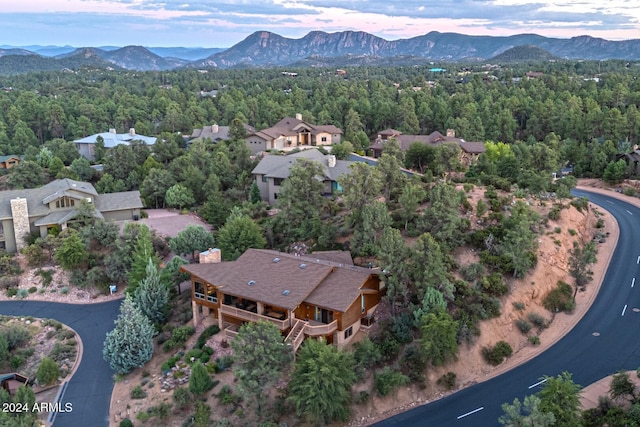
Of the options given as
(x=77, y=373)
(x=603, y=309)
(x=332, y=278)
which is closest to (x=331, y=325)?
(x=332, y=278)

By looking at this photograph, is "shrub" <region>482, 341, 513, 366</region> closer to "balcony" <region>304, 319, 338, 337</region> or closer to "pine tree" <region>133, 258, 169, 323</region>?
"balcony" <region>304, 319, 338, 337</region>

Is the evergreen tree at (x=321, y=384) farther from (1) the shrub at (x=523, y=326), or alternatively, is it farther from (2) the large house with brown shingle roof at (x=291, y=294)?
(1) the shrub at (x=523, y=326)

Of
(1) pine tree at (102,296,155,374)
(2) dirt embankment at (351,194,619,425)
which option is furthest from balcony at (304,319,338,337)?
(1) pine tree at (102,296,155,374)

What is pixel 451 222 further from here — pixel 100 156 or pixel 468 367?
pixel 100 156

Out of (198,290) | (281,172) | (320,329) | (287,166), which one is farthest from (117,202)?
(320,329)

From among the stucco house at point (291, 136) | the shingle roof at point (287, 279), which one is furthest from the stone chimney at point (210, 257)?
the stucco house at point (291, 136)

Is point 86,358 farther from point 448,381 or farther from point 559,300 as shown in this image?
point 559,300
